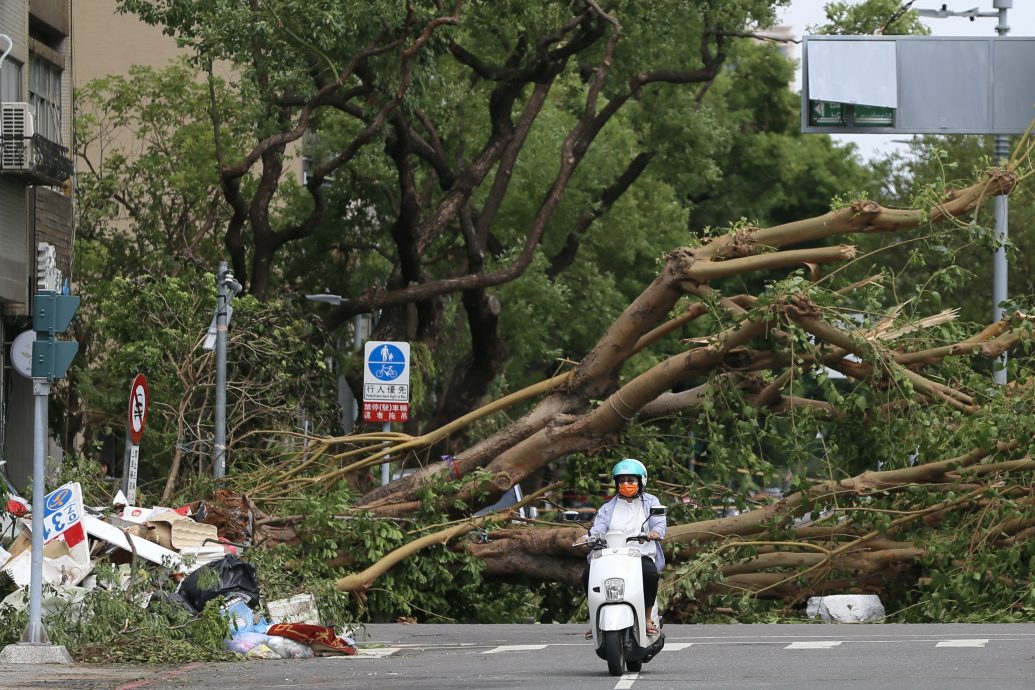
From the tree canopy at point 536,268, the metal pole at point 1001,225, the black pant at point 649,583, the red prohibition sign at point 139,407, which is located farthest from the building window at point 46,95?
the black pant at point 649,583

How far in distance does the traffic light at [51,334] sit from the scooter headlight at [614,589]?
4400 millimetres

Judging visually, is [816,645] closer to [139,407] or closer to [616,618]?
[616,618]

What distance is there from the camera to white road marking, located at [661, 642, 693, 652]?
1507 centimetres

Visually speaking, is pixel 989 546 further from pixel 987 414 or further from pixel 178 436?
pixel 178 436

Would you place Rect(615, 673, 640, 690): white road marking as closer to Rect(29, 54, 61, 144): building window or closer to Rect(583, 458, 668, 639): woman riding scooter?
Rect(583, 458, 668, 639): woman riding scooter

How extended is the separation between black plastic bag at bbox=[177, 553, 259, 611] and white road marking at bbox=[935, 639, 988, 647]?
5.59 meters

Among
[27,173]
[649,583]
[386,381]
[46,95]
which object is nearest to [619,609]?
[649,583]

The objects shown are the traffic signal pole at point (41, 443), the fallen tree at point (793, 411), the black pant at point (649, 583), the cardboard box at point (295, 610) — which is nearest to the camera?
the black pant at point (649, 583)

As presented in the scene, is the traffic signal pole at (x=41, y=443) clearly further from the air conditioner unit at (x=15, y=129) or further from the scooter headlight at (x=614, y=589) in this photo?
the air conditioner unit at (x=15, y=129)

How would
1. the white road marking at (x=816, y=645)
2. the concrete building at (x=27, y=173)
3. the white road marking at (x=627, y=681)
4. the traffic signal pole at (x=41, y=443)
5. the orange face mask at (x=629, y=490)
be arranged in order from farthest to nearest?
the concrete building at (x=27, y=173) → the white road marking at (x=816, y=645) → the traffic signal pole at (x=41, y=443) → the orange face mask at (x=629, y=490) → the white road marking at (x=627, y=681)

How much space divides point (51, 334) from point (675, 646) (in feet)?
18.1

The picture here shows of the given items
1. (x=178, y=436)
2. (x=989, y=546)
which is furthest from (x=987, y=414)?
(x=178, y=436)

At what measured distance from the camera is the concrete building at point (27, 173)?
2683 cm

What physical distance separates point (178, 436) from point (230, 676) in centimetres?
1048
